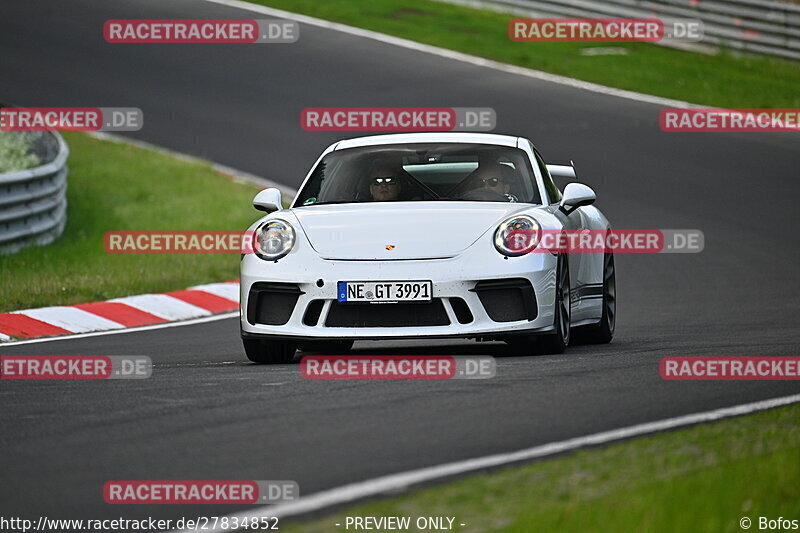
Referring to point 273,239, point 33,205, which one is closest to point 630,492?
point 273,239

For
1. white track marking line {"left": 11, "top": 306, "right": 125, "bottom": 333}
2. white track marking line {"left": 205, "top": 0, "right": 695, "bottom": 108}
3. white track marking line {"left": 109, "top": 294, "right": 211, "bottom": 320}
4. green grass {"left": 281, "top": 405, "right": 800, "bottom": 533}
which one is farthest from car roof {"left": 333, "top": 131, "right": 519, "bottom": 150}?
white track marking line {"left": 205, "top": 0, "right": 695, "bottom": 108}

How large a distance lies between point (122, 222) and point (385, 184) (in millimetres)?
8051

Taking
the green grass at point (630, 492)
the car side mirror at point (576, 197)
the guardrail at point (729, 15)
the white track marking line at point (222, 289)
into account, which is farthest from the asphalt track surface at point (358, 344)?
the guardrail at point (729, 15)

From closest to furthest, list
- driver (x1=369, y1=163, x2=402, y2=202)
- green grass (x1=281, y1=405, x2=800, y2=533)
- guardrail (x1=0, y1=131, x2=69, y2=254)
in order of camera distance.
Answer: green grass (x1=281, y1=405, x2=800, y2=533) < driver (x1=369, y1=163, x2=402, y2=202) < guardrail (x1=0, y1=131, x2=69, y2=254)

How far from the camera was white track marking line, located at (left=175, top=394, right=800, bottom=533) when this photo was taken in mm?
4684

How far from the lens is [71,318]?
38.7 feet

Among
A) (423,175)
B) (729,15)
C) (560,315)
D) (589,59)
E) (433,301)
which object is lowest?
(589,59)

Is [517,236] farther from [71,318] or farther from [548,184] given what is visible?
[71,318]

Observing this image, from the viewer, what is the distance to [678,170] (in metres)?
19.3

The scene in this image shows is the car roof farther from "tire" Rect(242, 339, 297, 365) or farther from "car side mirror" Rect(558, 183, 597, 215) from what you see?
"tire" Rect(242, 339, 297, 365)

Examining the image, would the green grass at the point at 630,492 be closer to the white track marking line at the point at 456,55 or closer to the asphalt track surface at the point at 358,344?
the asphalt track surface at the point at 358,344

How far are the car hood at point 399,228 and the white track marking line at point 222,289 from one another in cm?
503

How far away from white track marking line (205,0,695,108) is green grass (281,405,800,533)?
58.6ft

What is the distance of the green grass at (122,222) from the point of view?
518 inches
